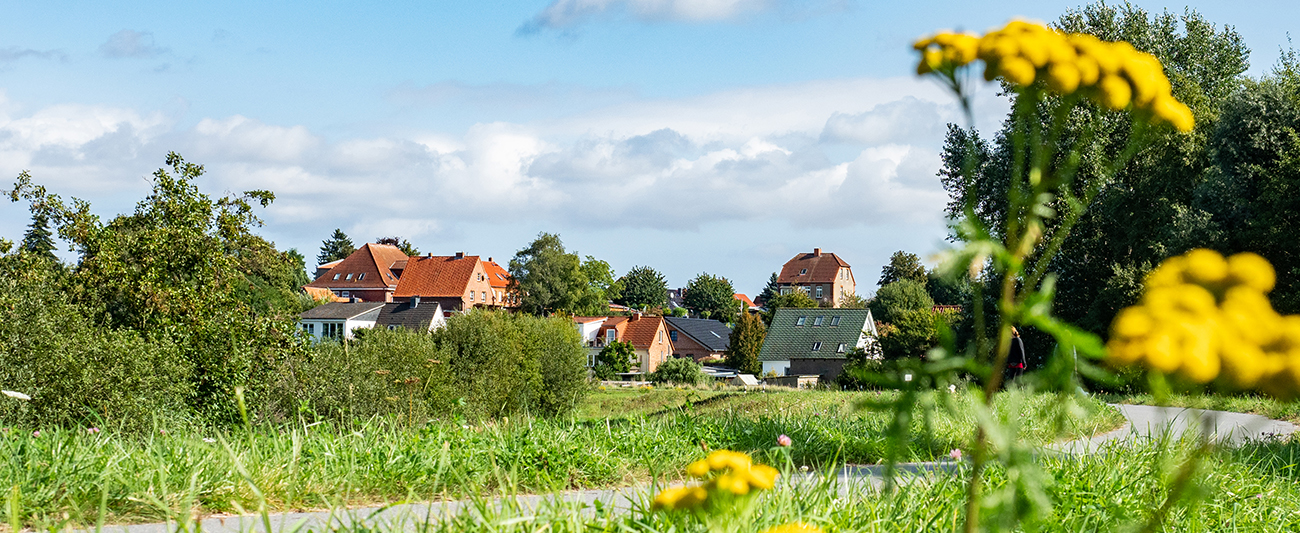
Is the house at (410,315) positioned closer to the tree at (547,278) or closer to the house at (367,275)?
the tree at (547,278)

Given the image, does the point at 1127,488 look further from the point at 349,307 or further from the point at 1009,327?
the point at 349,307

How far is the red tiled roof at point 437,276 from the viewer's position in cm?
7906

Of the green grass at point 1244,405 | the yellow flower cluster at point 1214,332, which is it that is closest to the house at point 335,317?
the green grass at point 1244,405

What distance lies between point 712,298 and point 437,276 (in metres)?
25.3

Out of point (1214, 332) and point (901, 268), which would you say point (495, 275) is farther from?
point (1214, 332)

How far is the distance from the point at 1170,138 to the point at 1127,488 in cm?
2252

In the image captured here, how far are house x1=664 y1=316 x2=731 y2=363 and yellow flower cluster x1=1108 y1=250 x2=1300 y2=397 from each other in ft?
229

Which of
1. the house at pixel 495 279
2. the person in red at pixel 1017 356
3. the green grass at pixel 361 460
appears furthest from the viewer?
the house at pixel 495 279

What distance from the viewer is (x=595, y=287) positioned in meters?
70.9

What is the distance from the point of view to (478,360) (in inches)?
1231

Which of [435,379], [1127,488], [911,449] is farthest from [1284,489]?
[435,379]

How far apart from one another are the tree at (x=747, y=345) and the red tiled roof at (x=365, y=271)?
130ft

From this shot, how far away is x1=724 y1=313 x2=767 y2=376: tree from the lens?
186 feet

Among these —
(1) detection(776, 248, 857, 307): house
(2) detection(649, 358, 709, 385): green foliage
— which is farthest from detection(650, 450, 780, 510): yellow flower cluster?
(1) detection(776, 248, 857, 307): house
